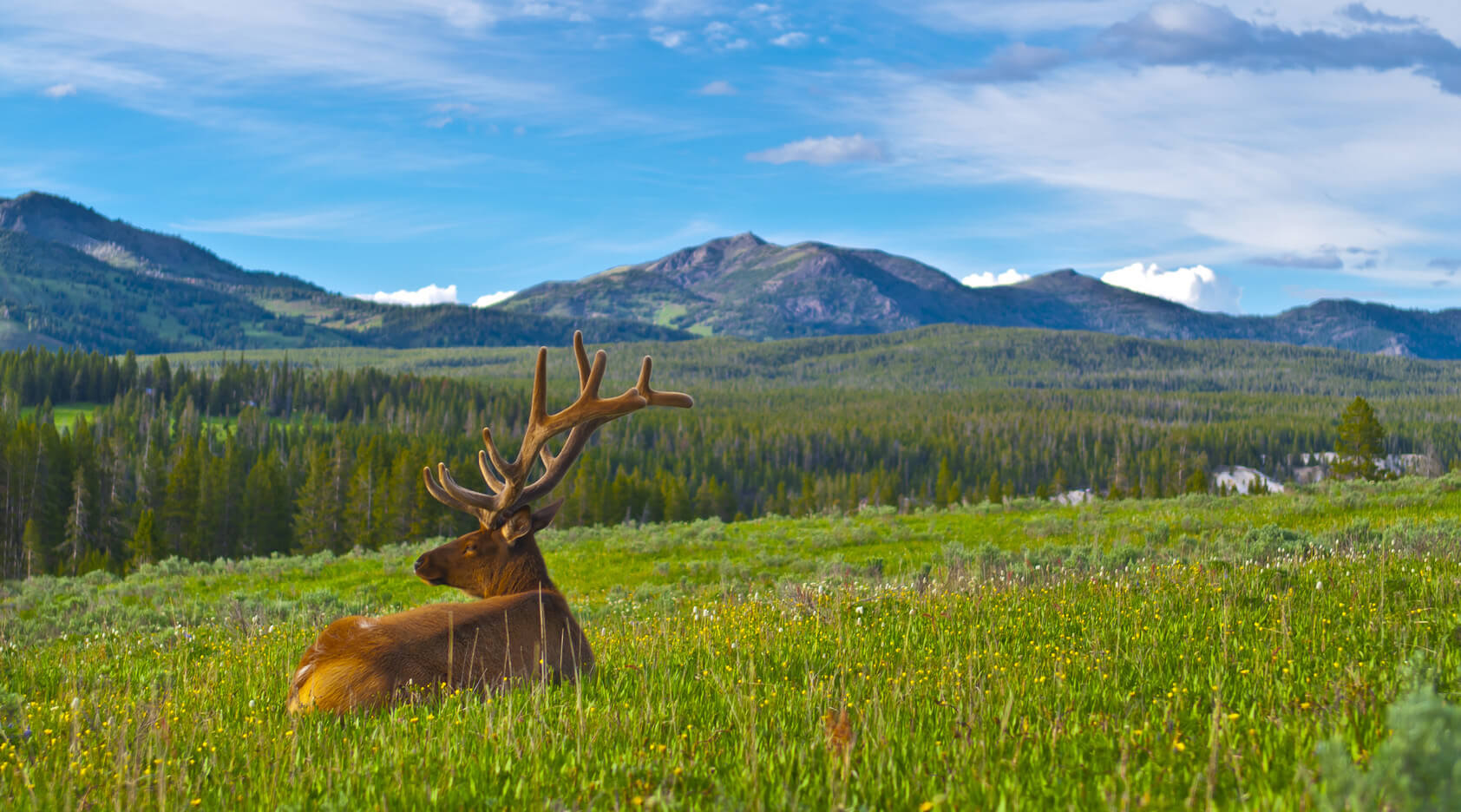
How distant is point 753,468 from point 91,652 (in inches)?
5413

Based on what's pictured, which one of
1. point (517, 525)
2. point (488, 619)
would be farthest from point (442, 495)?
point (488, 619)

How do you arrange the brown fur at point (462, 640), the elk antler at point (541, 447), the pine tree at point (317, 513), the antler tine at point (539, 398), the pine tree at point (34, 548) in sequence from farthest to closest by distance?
the pine tree at point (317, 513), the pine tree at point (34, 548), the elk antler at point (541, 447), the antler tine at point (539, 398), the brown fur at point (462, 640)

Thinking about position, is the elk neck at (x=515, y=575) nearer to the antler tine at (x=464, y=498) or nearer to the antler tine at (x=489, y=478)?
the antler tine at (x=464, y=498)

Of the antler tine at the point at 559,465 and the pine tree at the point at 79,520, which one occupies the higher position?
the antler tine at the point at 559,465

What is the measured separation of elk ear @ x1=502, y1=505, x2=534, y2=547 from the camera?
834cm

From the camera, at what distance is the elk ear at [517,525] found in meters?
8.34

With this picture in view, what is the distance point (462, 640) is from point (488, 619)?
0.31 metres

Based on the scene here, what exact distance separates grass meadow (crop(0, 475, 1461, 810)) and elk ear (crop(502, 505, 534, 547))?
1453mm

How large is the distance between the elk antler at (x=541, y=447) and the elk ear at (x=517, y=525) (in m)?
0.06

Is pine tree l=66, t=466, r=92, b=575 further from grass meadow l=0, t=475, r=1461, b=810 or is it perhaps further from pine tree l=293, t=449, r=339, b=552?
grass meadow l=0, t=475, r=1461, b=810

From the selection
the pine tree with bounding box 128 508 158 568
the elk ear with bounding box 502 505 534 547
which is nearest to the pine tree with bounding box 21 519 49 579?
the pine tree with bounding box 128 508 158 568

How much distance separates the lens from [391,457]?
9762 centimetres

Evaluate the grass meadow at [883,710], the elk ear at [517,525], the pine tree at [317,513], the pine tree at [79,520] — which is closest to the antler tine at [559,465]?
the elk ear at [517,525]

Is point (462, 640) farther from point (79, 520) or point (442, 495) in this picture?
point (79, 520)
